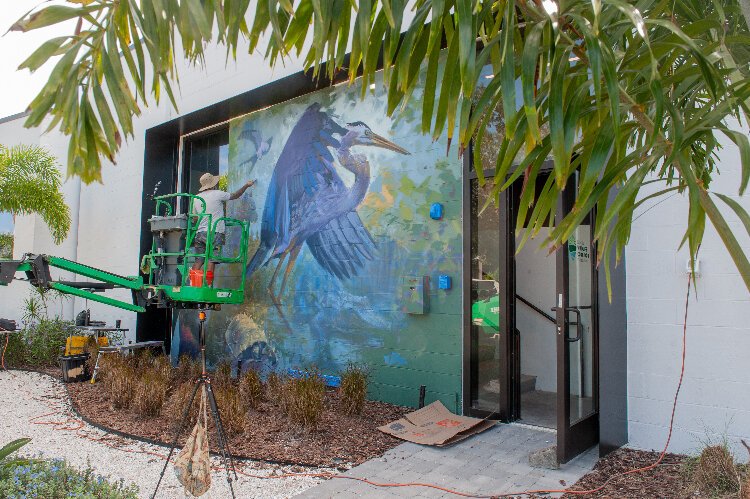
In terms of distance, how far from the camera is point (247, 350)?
7746mm

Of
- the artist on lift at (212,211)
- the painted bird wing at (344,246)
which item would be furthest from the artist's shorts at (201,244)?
the painted bird wing at (344,246)

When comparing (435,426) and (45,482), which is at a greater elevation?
(45,482)

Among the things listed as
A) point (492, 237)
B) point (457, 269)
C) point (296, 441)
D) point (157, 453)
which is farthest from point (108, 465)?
point (492, 237)

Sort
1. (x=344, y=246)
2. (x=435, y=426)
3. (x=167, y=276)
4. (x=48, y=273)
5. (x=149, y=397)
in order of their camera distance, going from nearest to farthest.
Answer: (x=435, y=426), (x=149, y=397), (x=48, y=273), (x=344, y=246), (x=167, y=276)

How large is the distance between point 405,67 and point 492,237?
12.6 feet

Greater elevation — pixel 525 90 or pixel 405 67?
pixel 405 67

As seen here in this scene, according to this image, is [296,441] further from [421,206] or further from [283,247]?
[283,247]

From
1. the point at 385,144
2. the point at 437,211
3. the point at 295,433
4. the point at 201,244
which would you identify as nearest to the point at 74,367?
the point at 201,244

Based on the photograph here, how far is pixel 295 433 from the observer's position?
16.0 ft

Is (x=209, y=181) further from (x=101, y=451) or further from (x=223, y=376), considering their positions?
(x=101, y=451)

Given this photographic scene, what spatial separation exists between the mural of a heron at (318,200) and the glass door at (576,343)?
7.84ft

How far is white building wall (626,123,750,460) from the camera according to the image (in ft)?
13.1

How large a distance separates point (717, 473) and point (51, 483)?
11.8ft

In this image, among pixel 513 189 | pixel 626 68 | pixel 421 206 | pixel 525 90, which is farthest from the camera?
pixel 421 206
